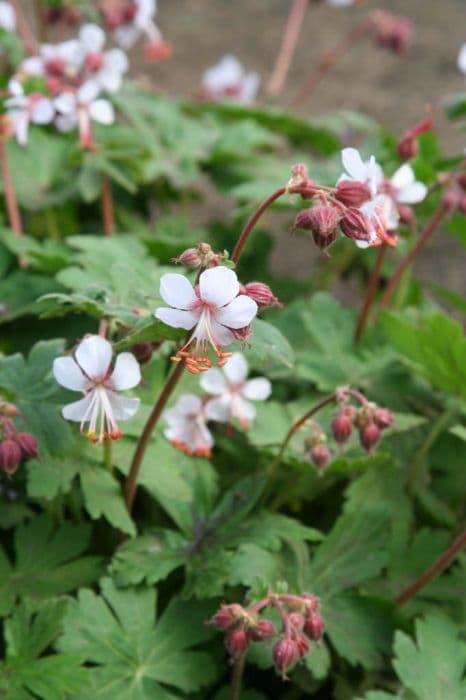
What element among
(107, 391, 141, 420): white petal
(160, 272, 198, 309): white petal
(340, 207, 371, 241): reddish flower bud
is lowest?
(107, 391, 141, 420): white petal

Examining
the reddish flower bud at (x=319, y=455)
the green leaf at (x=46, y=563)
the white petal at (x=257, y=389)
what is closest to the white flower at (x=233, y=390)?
the white petal at (x=257, y=389)

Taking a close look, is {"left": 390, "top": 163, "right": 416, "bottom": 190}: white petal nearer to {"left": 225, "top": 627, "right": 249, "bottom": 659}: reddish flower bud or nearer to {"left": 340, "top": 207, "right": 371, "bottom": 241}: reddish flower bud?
{"left": 340, "top": 207, "right": 371, "bottom": 241}: reddish flower bud

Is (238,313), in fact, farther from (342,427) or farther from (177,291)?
(342,427)

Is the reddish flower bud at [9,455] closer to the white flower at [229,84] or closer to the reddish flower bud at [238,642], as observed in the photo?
the reddish flower bud at [238,642]

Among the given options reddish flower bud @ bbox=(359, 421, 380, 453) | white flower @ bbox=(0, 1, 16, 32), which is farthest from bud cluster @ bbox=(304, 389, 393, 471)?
white flower @ bbox=(0, 1, 16, 32)

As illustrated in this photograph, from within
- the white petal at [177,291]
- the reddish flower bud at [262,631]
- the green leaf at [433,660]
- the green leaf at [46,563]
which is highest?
the white petal at [177,291]
